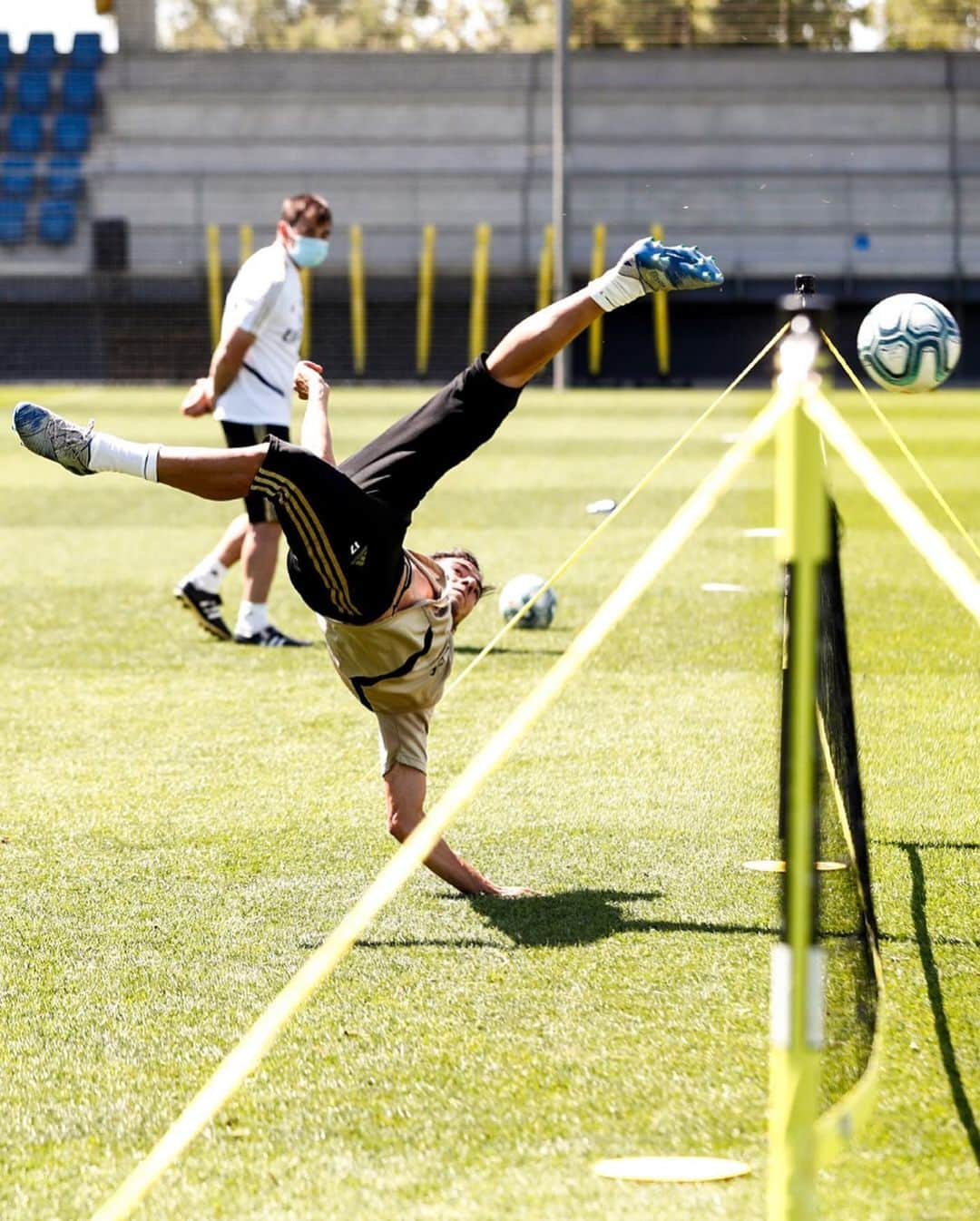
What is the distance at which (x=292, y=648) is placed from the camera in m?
9.07

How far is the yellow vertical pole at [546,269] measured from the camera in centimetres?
3284

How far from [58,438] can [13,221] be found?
32.8m

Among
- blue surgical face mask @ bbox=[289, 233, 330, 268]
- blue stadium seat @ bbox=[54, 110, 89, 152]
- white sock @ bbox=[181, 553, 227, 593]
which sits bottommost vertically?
white sock @ bbox=[181, 553, 227, 593]

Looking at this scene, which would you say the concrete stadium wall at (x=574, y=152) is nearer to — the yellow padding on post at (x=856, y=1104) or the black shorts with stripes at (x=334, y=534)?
the black shorts with stripes at (x=334, y=534)

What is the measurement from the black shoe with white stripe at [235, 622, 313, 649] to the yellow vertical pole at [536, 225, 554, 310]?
2384 cm

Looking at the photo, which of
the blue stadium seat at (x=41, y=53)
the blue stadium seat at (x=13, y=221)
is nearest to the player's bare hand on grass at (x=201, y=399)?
the blue stadium seat at (x=13, y=221)

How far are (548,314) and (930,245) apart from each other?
31.5 metres

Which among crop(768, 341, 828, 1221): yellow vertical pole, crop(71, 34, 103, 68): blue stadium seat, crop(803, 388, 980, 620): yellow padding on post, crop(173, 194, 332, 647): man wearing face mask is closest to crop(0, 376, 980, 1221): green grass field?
crop(173, 194, 332, 647): man wearing face mask

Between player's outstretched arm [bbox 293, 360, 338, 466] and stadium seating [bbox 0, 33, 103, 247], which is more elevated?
stadium seating [bbox 0, 33, 103, 247]

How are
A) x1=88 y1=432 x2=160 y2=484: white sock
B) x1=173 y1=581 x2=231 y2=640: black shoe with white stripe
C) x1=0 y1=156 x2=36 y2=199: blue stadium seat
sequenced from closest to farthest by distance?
1. x1=88 y1=432 x2=160 y2=484: white sock
2. x1=173 y1=581 x2=231 y2=640: black shoe with white stripe
3. x1=0 y1=156 x2=36 y2=199: blue stadium seat

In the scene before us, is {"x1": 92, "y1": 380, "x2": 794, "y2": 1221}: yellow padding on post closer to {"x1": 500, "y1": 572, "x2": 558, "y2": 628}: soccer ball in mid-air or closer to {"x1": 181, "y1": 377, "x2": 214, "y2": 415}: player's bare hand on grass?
{"x1": 181, "y1": 377, "x2": 214, "y2": 415}: player's bare hand on grass

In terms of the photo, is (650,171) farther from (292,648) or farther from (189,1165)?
(189,1165)

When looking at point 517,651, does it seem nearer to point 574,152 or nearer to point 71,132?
point 574,152

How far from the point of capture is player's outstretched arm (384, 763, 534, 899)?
4.86 metres
